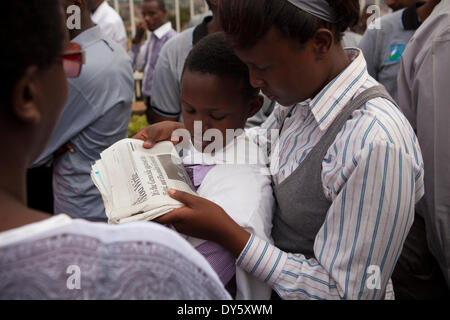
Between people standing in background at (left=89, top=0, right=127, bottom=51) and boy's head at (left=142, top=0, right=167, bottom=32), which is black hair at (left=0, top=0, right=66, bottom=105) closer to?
people standing in background at (left=89, top=0, right=127, bottom=51)

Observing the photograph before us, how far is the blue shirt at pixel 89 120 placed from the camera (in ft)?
7.03

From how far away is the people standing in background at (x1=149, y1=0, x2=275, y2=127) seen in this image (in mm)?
2799

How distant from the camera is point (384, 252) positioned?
3.89 ft

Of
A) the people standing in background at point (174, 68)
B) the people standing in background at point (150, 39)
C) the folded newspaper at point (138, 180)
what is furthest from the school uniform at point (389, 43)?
the people standing in background at point (150, 39)

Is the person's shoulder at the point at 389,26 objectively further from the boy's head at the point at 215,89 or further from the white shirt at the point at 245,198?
the white shirt at the point at 245,198

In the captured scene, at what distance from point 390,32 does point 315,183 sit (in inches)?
92.4

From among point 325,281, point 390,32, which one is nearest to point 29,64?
point 325,281

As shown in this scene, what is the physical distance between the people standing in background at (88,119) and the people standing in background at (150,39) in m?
2.25

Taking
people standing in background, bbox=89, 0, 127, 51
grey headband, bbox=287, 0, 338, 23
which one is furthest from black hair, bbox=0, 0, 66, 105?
people standing in background, bbox=89, 0, 127, 51

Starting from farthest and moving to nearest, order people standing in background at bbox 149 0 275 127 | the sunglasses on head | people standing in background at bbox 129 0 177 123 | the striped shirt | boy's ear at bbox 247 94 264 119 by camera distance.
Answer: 1. people standing in background at bbox 129 0 177 123
2. people standing in background at bbox 149 0 275 127
3. boy's ear at bbox 247 94 264 119
4. the striped shirt
5. the sunglasses on head

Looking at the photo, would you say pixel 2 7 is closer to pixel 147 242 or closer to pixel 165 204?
pixel 147 242

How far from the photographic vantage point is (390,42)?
312cm

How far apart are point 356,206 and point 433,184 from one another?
0.71 meters
